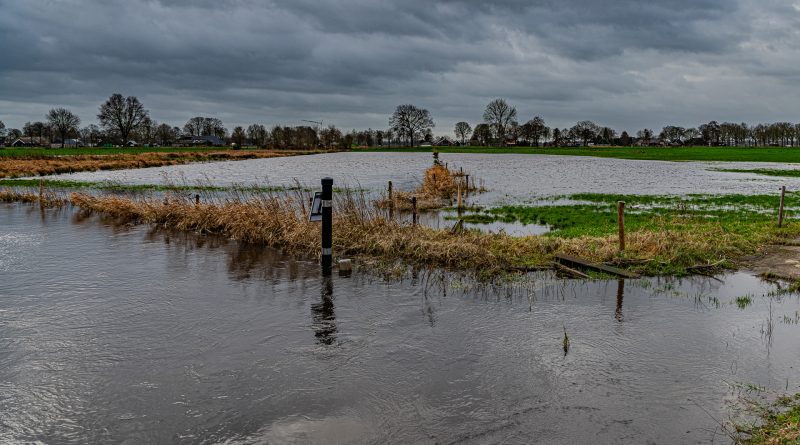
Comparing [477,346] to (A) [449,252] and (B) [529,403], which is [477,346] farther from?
(A) [449,252]

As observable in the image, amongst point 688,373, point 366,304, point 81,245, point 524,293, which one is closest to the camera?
point 688,373

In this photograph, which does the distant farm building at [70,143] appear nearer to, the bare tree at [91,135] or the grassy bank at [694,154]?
the bare tree at [91,135]

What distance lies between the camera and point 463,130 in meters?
192

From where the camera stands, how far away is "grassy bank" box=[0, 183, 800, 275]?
507 inches

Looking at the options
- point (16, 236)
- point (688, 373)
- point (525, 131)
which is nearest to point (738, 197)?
point (688, 373)

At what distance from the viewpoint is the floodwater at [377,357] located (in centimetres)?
573

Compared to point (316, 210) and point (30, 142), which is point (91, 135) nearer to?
point (30, 142)

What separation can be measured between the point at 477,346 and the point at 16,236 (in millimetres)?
16469

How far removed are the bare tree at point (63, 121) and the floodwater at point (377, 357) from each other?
461 ft

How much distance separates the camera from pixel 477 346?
7887mm

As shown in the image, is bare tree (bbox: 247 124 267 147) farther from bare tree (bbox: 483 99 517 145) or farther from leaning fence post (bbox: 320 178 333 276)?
leaning fence post (bbox: 320 178 333 276)

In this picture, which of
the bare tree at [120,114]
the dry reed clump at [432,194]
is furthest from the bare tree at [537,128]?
the dry reed clump at [432,194]

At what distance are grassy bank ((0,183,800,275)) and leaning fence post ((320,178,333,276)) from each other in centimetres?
126

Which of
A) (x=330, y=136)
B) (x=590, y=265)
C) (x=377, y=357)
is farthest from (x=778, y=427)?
(x=330, y=136)
